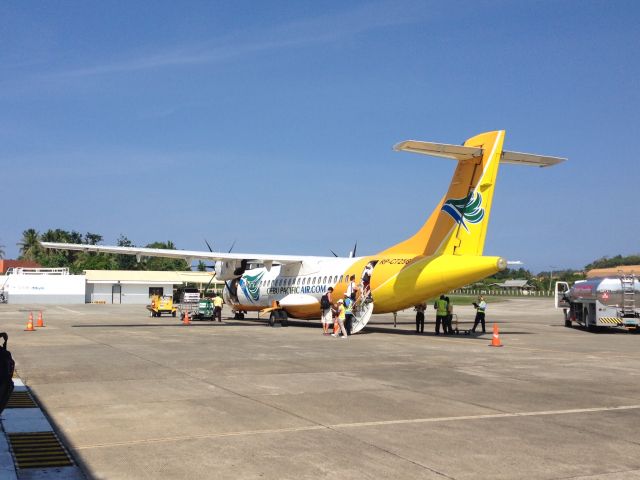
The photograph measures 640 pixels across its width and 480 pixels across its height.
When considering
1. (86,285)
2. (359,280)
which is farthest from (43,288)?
(359,280)

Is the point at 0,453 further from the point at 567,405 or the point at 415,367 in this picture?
the point at 415,367

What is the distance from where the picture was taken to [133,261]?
121812 mm

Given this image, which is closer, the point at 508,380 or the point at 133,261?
the point at 508,380

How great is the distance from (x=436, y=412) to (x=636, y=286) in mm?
21683

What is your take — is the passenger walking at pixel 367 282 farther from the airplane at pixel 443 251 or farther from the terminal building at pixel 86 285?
the terminal building at pixel 86 285

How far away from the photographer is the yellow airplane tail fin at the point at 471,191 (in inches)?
886

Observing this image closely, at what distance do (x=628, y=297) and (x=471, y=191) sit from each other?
10174 mm

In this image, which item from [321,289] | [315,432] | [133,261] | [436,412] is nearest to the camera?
[315,432]

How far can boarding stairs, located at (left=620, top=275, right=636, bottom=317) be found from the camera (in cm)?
2830

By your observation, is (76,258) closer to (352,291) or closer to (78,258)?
(78,258)

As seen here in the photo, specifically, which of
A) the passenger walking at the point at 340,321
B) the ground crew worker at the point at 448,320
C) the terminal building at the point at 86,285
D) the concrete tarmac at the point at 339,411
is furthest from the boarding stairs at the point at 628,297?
the terminal building at the point at 86,285

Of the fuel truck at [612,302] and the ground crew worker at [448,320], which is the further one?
the fuel truck at [612,302]

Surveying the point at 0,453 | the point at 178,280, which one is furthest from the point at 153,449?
the point at 178,280

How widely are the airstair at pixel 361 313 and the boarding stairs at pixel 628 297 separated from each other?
10.8m
